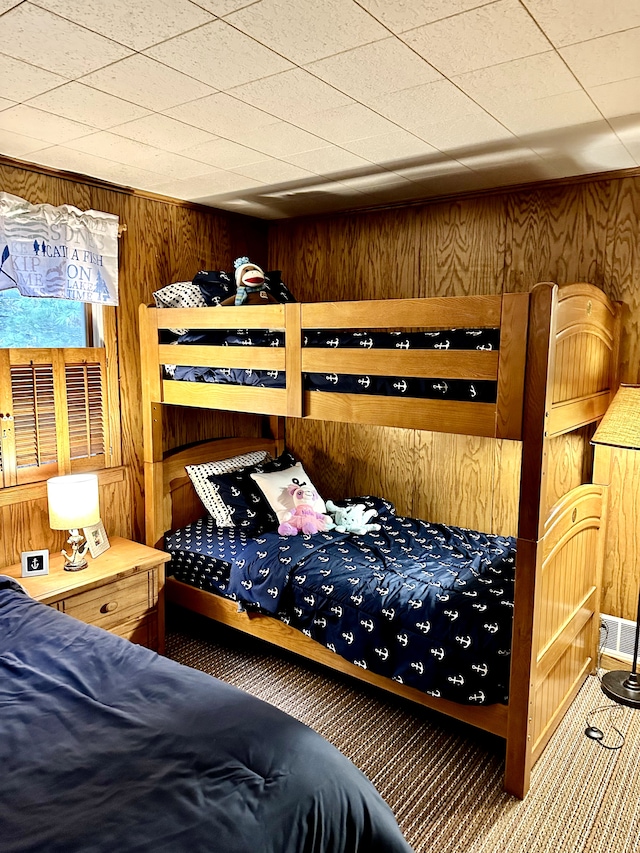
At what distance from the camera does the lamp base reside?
8.63 ft

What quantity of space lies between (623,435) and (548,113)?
49.6 inches

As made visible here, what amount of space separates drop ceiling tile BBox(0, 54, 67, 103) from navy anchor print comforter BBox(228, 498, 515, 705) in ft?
6.94

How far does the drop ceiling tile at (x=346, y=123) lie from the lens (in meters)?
2.14

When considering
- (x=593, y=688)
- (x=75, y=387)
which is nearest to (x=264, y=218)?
(x=75, y=387)

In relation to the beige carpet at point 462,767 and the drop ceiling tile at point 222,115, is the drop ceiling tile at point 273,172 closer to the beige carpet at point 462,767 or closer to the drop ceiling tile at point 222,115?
the drop ceiling tile at point 222,115

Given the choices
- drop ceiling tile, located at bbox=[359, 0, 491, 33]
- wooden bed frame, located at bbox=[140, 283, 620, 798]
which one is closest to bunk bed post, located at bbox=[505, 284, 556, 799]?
wooden bed frame, located at bbox=[140, 283, 620, 798]

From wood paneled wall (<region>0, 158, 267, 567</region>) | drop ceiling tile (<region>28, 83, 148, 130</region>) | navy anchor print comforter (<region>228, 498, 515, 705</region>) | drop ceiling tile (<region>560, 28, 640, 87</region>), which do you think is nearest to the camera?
drop ceiling tile (<region>560, 28, 640, 87</region>)

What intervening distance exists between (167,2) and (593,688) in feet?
10.4

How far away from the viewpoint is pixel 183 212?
3.57 meters

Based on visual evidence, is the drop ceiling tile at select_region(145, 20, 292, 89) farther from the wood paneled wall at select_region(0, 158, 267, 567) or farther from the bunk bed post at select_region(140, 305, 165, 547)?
the bunk bed post at select_region(140, 305, 165, 547)

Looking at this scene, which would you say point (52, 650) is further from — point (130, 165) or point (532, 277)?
point (532, 277)

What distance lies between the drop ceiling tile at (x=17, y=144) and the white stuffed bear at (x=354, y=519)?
226cm

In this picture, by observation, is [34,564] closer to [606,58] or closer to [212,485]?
[212,485]

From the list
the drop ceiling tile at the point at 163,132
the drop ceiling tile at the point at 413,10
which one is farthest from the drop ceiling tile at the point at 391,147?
the drop ceiling tile at the point at 413,10
